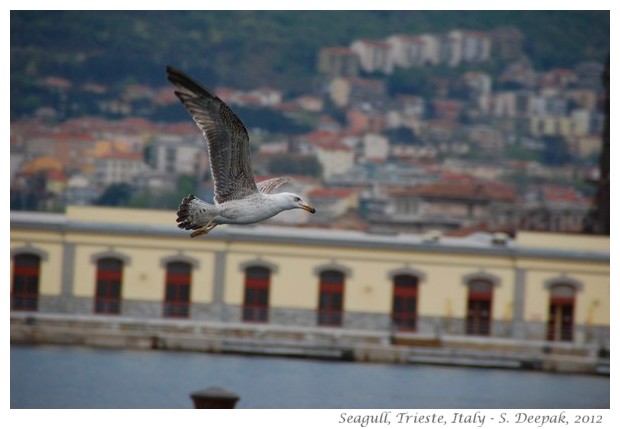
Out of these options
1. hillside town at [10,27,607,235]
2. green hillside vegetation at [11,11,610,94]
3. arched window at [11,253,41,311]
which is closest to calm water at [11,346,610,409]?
arched window at [11,253,41,311]

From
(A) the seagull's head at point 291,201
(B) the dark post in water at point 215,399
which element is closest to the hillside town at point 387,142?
(B) the dark post in water at point 215,399

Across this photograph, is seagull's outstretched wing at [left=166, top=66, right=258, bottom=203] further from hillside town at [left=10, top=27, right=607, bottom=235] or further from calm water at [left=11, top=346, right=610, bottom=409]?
hillside town at [left=10, top=27, right=607, bottom=235]

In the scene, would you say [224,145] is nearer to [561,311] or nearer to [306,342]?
[306,342]

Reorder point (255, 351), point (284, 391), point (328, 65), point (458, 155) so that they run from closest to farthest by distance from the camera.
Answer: point (284, 391)
point (255, 351)
point (458, 155)
point (328, 65)

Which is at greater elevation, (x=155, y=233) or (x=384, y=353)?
(x=155, y=233)

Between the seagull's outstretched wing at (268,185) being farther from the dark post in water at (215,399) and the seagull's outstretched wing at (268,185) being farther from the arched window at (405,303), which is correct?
the arched window at (405,303)

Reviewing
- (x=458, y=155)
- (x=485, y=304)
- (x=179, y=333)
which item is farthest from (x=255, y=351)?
(x=458, y=155)

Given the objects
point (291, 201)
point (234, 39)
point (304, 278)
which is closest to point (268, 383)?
point (304, 278)
